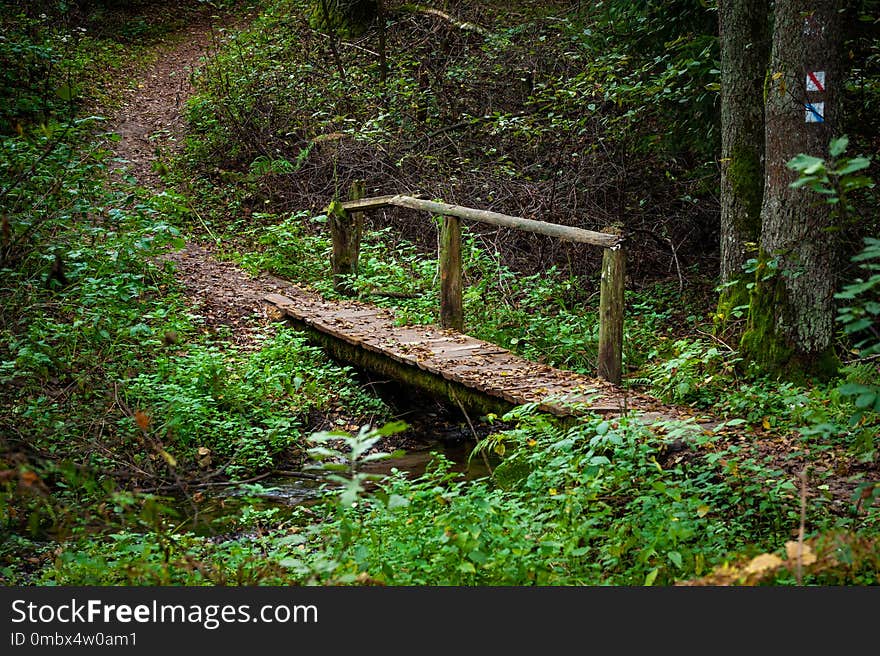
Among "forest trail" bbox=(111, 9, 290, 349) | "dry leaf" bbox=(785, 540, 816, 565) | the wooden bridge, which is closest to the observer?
"dry leaf" bbox=(785, 540, 816, 565)

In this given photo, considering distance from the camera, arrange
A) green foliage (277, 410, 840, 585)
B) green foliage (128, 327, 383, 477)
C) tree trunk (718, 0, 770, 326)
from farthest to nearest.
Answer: tree trunk (718, 0, 770, 326)
green foliage (128, 327, 383, 477)
green foliage (277, 410, 840, 585)

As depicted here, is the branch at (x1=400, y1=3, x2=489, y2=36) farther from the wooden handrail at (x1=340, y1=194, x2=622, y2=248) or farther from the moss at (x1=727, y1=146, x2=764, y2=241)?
the moss at (x1=727, y1=146, x2=764, y2=241)

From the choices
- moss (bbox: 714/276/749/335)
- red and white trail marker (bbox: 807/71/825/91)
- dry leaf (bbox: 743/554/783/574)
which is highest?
red and white trail marker (bbox: 807/71/825/91)

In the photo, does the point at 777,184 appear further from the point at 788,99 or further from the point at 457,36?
the point at 457,36

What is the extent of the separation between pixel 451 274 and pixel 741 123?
3149 mm

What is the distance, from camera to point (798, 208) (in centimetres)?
646

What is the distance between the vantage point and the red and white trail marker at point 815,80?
633 cm

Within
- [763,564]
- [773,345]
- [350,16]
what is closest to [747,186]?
[773,345]

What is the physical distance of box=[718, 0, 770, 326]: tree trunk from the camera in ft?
26.0

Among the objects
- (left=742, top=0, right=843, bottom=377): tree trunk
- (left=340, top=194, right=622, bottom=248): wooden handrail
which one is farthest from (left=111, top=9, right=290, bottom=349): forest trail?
(left=742, top=0, right=843, bottom=377): tree trunk

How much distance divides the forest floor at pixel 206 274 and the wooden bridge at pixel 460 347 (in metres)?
0.48

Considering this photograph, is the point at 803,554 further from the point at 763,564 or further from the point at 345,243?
the point at 345,243

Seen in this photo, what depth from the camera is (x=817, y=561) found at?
3.58m

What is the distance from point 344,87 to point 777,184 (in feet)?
36.3
